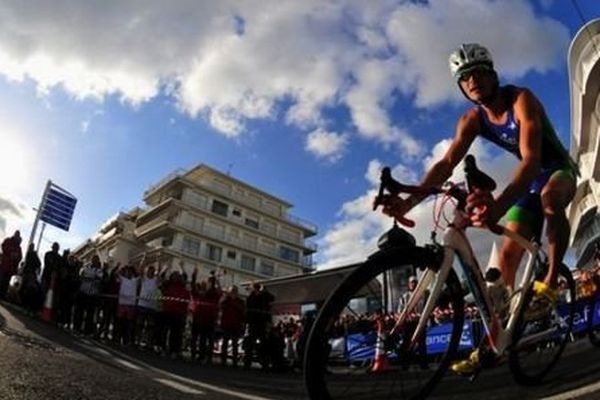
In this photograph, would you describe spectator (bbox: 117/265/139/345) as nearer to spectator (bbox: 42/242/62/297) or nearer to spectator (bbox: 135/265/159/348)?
spectator (bbox: 135/265/159/348)

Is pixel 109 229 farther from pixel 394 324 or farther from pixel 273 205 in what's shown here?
pixel 394 324

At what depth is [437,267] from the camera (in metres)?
3.37

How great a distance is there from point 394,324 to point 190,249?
288 ft

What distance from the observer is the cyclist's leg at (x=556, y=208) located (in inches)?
167

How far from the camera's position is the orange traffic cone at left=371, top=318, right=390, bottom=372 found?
127 inches

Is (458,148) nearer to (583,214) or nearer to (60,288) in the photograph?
(60,288)

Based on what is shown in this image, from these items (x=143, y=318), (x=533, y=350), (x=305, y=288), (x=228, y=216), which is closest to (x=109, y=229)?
(x=228, y=216)

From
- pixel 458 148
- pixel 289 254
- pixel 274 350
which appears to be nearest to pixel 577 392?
pixel 458 148

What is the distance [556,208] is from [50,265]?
42.5ft

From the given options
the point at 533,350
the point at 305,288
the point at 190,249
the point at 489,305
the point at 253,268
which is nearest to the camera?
the point at 489,305

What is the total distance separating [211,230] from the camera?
92.7m

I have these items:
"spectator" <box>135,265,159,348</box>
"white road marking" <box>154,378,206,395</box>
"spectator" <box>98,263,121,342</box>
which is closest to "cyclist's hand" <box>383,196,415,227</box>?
"white road marking" <box>154,378,206,395</box>

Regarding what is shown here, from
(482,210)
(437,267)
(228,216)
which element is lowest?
(437,267)

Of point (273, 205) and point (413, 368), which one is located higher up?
point (273, 205)
